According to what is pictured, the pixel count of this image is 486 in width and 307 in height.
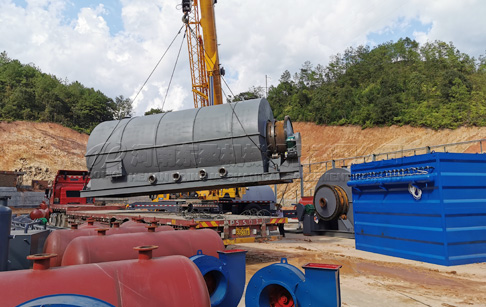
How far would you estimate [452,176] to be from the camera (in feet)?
25.6

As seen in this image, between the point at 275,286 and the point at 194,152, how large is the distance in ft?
18.9

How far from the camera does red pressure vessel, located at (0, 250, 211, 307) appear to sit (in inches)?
96.7

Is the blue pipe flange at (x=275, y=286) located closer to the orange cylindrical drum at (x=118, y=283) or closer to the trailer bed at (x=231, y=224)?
the orange cylindrical drum at (x=118, y=283)

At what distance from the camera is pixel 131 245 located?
4773mm

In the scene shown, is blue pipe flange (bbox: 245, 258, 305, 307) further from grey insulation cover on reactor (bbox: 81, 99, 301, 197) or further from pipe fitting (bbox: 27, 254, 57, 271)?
grey insulation cover on reactor (bbox: 81, 99, 301, 197)

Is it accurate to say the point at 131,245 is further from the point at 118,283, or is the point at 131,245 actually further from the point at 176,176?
the point at 176,176

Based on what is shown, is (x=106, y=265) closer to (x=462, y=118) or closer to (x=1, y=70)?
(x=462, y=118)

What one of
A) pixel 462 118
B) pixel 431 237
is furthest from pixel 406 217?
pixel 462 118

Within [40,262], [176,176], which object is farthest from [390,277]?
[40,262]

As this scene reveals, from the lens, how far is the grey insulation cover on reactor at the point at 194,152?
29.8ft

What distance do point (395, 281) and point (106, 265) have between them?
224 inches

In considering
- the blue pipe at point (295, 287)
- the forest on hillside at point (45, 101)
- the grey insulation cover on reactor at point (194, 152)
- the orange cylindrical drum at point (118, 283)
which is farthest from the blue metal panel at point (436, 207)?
the forest on hillside at point (45, 101)

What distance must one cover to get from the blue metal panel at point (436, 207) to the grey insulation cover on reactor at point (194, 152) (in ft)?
8.76

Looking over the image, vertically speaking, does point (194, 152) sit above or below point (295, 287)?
above
